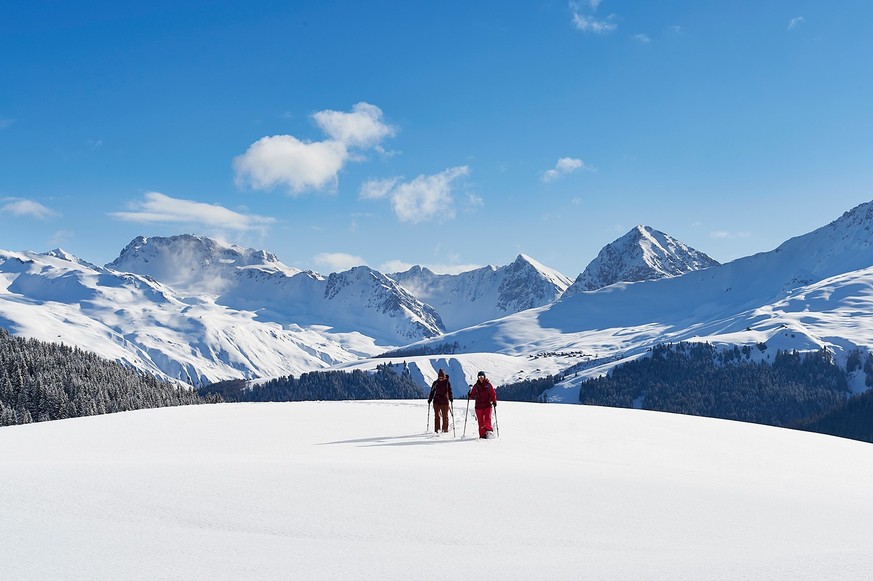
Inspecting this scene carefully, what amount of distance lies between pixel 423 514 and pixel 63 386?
106 m

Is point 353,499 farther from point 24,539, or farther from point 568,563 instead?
point 24,539

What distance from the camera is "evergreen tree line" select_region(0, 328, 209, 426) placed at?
95125mm

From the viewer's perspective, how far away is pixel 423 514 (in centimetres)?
1130

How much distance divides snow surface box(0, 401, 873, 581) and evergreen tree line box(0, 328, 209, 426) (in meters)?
85.0

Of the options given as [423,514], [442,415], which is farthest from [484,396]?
[423,514]

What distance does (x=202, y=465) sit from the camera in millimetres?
14195

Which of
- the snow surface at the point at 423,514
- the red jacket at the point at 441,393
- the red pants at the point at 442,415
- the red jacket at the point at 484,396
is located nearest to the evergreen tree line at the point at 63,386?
the red pants at the point at 442,415

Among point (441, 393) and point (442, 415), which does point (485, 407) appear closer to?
point (441, 393)

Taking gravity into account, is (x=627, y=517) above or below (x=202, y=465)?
below

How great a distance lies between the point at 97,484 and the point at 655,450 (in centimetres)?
1680

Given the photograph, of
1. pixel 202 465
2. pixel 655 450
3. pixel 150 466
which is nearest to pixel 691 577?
pixel 202 465

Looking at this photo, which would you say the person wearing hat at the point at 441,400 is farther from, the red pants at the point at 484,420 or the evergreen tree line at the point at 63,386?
the evergreen tree line at the point at 63,386

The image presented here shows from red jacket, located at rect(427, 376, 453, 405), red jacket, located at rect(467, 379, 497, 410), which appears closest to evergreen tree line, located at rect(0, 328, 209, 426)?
red jacket, located at rect(427, 376, 453, 405)

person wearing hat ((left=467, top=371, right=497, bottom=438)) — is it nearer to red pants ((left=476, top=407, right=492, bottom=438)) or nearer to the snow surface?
red pants ((left=476, top=407, right=492, bottom=438))
